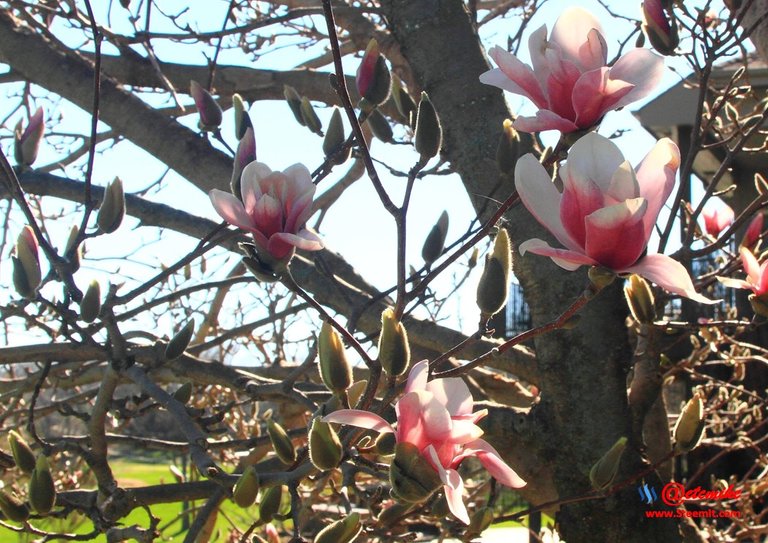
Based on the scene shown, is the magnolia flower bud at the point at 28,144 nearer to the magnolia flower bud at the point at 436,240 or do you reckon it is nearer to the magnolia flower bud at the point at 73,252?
the magnolia flower bud at the point at 73,252

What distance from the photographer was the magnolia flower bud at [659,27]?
48.9 inches

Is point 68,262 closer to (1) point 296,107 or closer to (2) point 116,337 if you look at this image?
(2) point 116,337

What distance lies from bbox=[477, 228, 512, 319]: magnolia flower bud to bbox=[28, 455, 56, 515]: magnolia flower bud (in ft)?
1.81

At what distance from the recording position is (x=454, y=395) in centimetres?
70

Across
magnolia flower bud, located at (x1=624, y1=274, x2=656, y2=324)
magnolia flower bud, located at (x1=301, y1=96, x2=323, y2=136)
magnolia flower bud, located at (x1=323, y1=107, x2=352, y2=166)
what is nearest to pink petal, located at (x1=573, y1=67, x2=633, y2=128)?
magnolia flower bud, located at (x1=624, y1=274, x2=656, y2=324)

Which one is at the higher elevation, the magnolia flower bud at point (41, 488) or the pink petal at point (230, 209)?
the pink petal at point (230, 209)

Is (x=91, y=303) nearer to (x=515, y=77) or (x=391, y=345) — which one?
(x=391, y=345)

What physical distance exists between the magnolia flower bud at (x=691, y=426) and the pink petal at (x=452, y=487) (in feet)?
1.65

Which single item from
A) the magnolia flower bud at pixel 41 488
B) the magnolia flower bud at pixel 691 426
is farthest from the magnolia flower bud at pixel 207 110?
the magnolia flower bud at pixel 691 426

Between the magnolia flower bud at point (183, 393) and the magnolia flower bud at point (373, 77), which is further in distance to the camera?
the magnolia flower bud at point (183, 393)

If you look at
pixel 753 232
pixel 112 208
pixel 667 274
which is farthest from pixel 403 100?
pixel 753 232

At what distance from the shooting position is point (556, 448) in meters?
1.66

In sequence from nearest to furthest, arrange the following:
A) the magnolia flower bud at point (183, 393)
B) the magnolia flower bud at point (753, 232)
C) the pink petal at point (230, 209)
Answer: the pink petal at point (230, 209) < the magnolia flower bud at point (183, 393) < the magnolia flower bud at point (753, 232)

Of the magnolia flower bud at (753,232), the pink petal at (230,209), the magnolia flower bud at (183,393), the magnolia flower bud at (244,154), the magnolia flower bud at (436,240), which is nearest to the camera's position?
the pink petal at (230,209)
